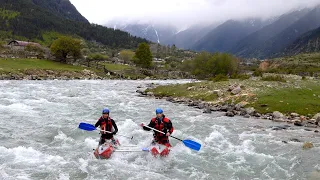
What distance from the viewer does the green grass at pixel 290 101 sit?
2791cm

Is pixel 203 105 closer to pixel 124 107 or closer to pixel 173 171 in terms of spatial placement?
pixel 124 107

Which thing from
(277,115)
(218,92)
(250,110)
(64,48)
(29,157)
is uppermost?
(64,48)

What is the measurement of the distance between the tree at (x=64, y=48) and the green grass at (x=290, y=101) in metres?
71.6

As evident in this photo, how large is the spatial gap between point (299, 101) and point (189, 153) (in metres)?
16.9

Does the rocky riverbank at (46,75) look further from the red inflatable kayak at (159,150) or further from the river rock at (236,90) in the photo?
the red inflatable kayak at (159,150)

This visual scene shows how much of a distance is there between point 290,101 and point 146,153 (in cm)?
1866

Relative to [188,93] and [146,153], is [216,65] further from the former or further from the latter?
[146,153]

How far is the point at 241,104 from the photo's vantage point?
103 ft

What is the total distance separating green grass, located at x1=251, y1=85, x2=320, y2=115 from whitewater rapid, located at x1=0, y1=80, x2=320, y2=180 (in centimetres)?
383

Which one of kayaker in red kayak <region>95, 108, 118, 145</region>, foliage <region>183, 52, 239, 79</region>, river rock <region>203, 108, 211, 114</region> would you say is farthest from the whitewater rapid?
foliage <region>183, 52, 239, 79</region>

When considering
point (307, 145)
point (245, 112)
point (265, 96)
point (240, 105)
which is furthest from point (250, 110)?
point (307, 145)

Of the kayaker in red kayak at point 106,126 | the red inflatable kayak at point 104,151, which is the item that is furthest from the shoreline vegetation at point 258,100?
the red inflatable kayak at point 104,151

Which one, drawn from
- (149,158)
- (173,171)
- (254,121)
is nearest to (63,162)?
(149,158)

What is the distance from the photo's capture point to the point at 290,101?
29844 mm
